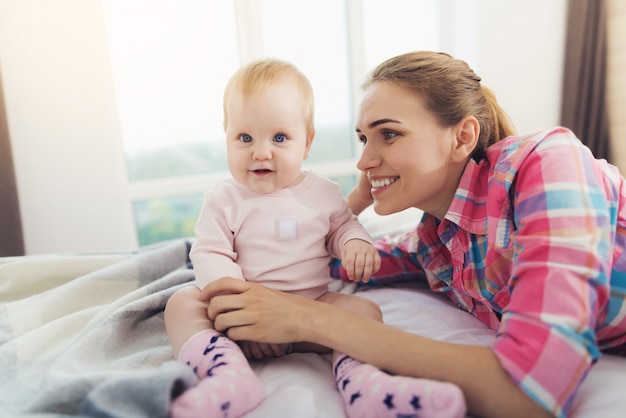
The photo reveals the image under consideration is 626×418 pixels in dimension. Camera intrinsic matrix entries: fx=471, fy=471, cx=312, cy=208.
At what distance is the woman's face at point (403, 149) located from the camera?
105 cm

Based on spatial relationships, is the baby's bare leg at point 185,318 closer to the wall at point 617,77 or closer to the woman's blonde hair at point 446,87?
the woman's blonde hair at point 446,87

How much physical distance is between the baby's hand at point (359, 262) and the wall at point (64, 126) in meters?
1.89

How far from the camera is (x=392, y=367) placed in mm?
756

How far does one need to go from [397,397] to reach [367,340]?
127 mm

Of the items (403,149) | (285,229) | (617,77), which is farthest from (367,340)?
(617,77)

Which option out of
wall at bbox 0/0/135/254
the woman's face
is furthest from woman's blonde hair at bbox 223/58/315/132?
wall at bbox 0/0/135/254

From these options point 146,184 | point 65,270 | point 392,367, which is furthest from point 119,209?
point 392,367

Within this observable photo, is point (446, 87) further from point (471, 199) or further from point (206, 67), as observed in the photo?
point (206, 67)

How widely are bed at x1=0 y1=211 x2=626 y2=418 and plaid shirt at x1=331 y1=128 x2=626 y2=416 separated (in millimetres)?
106

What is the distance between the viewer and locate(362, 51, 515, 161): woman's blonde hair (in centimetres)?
105

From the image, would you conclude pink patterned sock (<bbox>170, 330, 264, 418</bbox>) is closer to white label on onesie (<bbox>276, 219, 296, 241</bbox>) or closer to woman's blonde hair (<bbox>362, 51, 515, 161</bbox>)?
white label on onesie (<bbox>276, 219, 296, 241</bbox>)

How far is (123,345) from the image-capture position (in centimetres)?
98

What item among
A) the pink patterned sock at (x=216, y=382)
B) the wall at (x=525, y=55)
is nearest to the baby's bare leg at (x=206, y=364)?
the pink patterned sock at (x=216, y=382)

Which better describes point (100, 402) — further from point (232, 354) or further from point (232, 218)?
point (232, 218)
